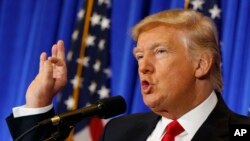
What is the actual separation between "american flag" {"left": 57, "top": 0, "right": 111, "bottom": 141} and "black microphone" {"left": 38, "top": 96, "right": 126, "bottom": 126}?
128cm

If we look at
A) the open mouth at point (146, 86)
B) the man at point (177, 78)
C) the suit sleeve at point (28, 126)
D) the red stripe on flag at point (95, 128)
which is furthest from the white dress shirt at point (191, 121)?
the red stripe on flag at point (95, 128)

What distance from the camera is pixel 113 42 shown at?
2932 mm

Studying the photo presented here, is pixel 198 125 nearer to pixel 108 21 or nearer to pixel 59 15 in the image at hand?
pixel 108 21

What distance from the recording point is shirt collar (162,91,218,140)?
165 centimetres

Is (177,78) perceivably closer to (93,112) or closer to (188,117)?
(188,117)

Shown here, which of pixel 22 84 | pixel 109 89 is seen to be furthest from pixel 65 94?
pixel 22 84

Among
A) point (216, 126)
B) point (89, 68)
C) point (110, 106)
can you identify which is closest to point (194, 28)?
point (216, 126)

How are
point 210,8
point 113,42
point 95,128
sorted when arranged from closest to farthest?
1. point 210,8
2. point 95,128
3. point 113,42

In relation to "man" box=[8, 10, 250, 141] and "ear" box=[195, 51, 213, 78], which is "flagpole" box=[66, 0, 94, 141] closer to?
"man" box=[8, 10, 250, 141]

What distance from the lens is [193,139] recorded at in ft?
5.24

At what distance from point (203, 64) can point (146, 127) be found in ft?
1.03

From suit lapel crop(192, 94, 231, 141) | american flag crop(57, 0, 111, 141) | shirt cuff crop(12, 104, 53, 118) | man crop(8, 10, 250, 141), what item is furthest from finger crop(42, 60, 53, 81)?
american flag crop(57, 0, 111, 141)

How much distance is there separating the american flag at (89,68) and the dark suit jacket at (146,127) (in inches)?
37.3

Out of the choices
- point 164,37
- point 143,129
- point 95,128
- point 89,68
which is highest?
point 164,37
